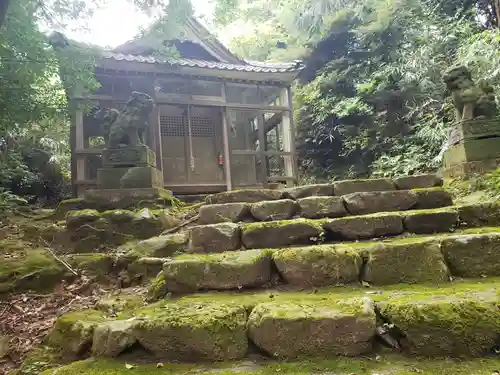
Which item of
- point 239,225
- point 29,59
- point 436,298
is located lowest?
point 436,298

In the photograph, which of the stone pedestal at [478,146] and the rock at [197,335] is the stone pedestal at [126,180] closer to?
the rock at [197,335]

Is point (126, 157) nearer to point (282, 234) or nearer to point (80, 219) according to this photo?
point (80, 219)

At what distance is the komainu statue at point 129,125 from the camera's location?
5.09 metres

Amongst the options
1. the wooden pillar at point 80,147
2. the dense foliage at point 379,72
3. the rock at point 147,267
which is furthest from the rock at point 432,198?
the wooden pillar at point 80,147

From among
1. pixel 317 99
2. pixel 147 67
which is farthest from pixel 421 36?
pixel 147 67

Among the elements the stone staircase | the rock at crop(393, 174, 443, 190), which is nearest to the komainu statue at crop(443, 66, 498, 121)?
the rock at crop(393, 174, 443, 190)

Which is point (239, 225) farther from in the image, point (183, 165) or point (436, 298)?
point (183, 165)

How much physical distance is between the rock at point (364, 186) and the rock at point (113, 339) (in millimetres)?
2673

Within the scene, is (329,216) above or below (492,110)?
below

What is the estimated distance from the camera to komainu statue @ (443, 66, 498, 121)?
189 inches

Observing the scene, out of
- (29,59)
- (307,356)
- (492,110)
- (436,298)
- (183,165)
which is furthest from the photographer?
(183,165)

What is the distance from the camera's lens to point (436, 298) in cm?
197

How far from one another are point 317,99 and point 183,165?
17.6 ft

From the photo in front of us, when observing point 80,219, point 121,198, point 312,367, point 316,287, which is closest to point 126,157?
point 121,198
